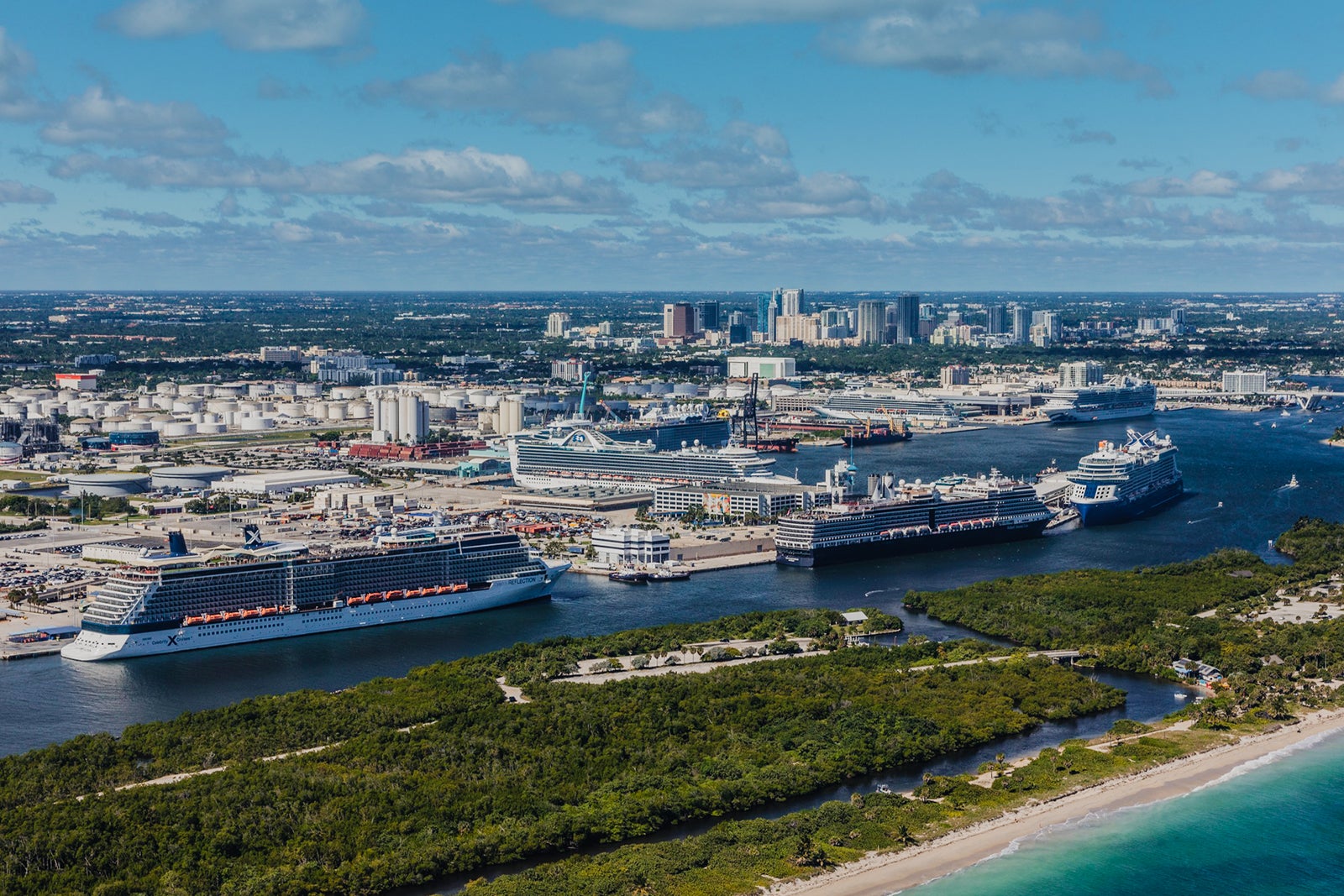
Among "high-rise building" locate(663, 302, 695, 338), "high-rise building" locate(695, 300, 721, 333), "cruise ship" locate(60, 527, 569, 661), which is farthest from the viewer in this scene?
"high-rise building" locate(695, 300, 721, 333)

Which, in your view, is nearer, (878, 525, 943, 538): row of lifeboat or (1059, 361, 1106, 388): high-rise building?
(878, 525, 943, 538): row of lifeboat

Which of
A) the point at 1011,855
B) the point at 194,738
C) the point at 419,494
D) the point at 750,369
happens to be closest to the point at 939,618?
the point at 1011,855

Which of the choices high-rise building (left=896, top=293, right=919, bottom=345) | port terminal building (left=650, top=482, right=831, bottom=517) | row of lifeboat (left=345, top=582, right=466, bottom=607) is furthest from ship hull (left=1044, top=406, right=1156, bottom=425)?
high-rise building (left=896, top=293, right=919, bottom=345)

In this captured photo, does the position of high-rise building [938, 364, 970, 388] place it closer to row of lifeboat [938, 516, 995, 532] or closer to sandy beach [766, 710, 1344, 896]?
row of lifeboat [938, 516, 995, 532]

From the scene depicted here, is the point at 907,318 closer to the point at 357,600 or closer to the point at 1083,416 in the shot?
the point at 1083,416

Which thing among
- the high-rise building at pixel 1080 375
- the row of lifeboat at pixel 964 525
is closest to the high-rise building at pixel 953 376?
the high-rise building at pixel 1080 375

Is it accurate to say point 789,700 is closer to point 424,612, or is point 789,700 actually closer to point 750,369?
point 424,612
